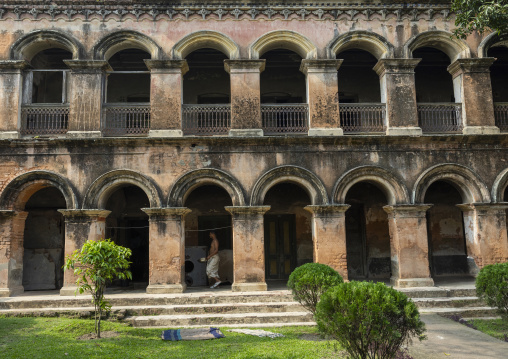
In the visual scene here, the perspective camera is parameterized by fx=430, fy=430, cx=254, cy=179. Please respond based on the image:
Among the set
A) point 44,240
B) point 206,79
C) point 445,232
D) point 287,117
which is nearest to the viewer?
point 287,117

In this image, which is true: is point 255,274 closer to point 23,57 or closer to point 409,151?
point 409,151

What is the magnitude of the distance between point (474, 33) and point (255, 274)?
959 centimetres

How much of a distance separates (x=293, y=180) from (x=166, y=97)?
4.28 meters

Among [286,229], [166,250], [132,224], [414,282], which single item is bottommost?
[414,282]

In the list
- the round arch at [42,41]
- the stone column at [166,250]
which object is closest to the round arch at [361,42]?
the stone column at [166,250]

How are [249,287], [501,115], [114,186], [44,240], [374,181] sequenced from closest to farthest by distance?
[249,287], [114,186], [374,181], [501,115], [44,240]

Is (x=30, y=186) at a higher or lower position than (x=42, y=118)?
lower

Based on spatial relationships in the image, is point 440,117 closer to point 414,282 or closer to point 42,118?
point 414,282

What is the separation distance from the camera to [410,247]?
1162cm

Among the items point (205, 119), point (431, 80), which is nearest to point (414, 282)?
point (205, 119)

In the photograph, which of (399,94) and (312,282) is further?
(399,94)

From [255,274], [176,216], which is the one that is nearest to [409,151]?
[255,274]

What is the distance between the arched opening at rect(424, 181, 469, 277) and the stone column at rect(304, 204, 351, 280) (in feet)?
14.5

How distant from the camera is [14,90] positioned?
39.2 feet
